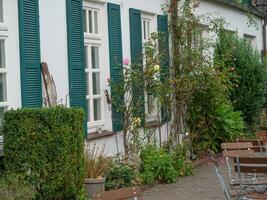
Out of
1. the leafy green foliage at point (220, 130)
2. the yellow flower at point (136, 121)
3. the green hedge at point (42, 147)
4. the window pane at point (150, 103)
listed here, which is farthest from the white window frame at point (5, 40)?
the leafy green foliage at point (220, 130)

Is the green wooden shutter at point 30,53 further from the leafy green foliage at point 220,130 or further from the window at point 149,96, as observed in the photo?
the leafy green foliage at point 220,130

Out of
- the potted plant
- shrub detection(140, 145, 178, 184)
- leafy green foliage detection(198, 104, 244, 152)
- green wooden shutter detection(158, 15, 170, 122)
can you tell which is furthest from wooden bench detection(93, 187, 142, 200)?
leafy green foliage detection(198, 104, 244, 152)

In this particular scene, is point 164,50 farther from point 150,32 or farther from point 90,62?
point 90,62

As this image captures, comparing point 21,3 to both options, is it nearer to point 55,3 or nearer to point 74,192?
point 55,3

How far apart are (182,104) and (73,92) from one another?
11.0 feet

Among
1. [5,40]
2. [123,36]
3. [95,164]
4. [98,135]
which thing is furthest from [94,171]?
[123,36]

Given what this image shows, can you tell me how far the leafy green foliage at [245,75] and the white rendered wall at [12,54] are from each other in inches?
297

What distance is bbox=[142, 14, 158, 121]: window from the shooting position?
11341mm

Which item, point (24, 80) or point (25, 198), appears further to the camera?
point (24, 80)

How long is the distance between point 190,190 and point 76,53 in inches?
99.2

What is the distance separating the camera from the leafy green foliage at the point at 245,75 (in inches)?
597

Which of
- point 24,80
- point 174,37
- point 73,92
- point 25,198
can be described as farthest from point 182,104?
point 25,198

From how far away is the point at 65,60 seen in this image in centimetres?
Result: 920

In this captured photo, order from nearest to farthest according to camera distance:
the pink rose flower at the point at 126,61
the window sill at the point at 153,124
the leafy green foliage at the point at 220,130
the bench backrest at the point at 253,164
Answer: the bench backrest at the point at 253,164, the pink rose flower at the point at 126,61, the window sill at the point at 153,124, the leafy green foliage at the point at 220,130
